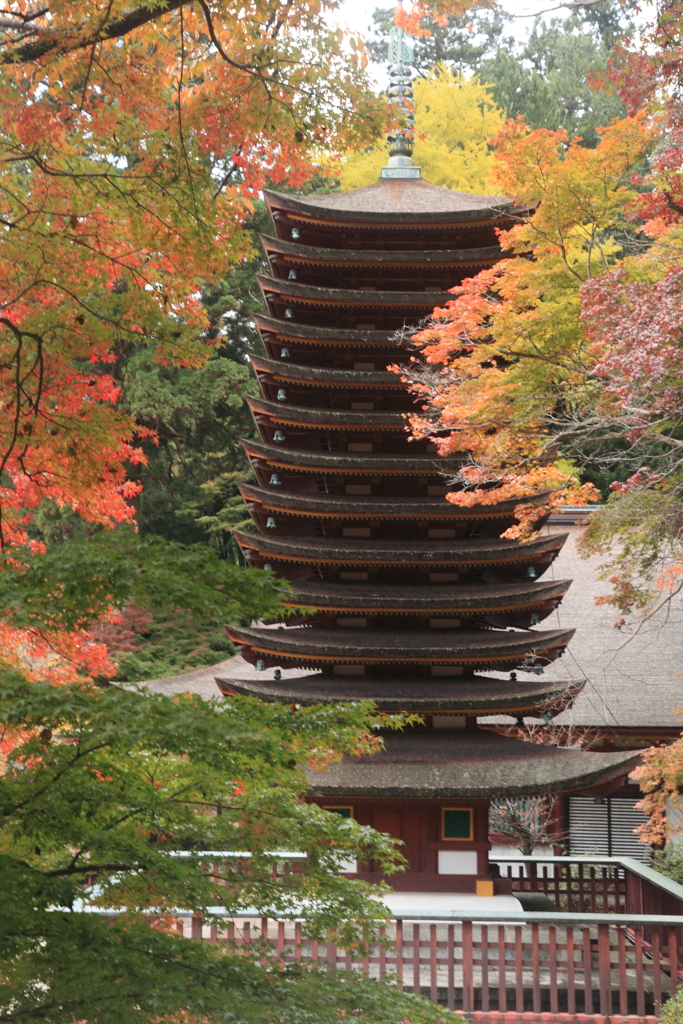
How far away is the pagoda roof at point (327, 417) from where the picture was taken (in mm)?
11914

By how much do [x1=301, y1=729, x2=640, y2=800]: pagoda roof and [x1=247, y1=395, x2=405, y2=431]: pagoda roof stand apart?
411cm

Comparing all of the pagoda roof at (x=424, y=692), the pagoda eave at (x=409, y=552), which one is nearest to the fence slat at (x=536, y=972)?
the pagoda roof at (x=424, y=692)

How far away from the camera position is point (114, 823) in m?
3.68

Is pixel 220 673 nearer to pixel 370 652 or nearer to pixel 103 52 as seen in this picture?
pixel 370 652

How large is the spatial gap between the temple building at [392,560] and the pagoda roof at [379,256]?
0.03 meters

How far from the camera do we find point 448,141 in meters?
25.9

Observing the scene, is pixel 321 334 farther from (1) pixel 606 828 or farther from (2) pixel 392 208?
(1) pixel 606 828

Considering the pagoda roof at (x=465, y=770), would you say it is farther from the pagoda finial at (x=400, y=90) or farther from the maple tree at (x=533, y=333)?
the pagoda finial at (x=400, y=90)

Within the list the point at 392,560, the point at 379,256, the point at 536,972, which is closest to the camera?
the point at 536,972

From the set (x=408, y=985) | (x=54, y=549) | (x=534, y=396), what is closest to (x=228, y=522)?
(x=534, y=396)

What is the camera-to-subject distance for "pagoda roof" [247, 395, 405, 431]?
39.1 ft

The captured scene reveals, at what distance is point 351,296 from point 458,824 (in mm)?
7227

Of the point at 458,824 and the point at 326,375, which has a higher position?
the point at 326,375

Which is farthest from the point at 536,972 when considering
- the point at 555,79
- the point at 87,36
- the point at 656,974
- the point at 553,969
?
the point at 555,79
